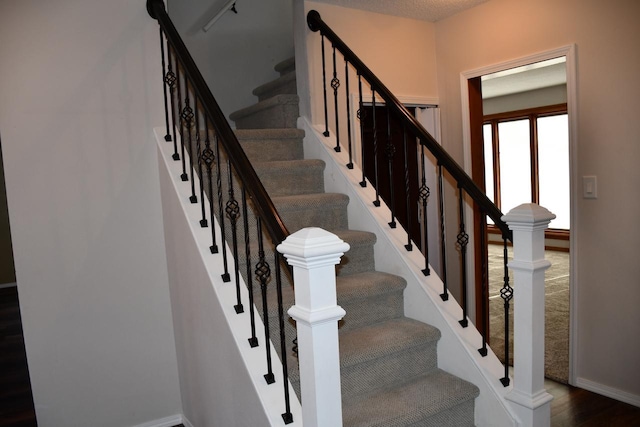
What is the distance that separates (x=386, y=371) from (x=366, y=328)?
0.28 m

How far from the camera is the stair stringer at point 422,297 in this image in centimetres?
224

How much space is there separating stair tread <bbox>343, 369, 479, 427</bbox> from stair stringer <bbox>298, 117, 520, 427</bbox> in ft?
0.28

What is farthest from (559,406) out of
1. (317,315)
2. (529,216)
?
(317,315)

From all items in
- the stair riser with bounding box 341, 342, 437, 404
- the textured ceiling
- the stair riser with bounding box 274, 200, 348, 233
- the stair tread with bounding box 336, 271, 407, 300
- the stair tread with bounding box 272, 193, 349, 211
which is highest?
the textured ceiling

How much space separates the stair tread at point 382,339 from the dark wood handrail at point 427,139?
2.13 ft

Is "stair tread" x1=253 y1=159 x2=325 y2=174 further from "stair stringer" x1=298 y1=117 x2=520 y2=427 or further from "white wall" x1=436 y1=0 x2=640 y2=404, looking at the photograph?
"white wall" x1=436 y1=0 x2=640 y2=404

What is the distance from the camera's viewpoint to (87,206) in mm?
2752

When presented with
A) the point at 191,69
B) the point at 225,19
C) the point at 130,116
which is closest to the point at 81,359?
the point at 130,116

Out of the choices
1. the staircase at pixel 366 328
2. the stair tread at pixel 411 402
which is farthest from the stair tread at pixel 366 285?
the stair tread at pixel 411 402

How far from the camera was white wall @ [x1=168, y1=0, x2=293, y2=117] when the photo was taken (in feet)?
14.4

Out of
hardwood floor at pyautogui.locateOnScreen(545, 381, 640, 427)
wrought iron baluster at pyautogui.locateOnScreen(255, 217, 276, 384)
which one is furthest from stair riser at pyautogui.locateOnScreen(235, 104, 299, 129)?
hardwood floor at pyautogui.locateOnScreen(545, 381, 640, 427)

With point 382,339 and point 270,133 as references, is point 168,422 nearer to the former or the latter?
point 382,339

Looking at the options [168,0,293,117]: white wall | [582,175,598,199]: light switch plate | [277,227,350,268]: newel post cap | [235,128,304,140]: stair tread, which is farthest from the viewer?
[168,0,293,117]: white wall

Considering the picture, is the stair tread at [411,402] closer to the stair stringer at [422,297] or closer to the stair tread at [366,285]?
the stair stringer at [422,297]
